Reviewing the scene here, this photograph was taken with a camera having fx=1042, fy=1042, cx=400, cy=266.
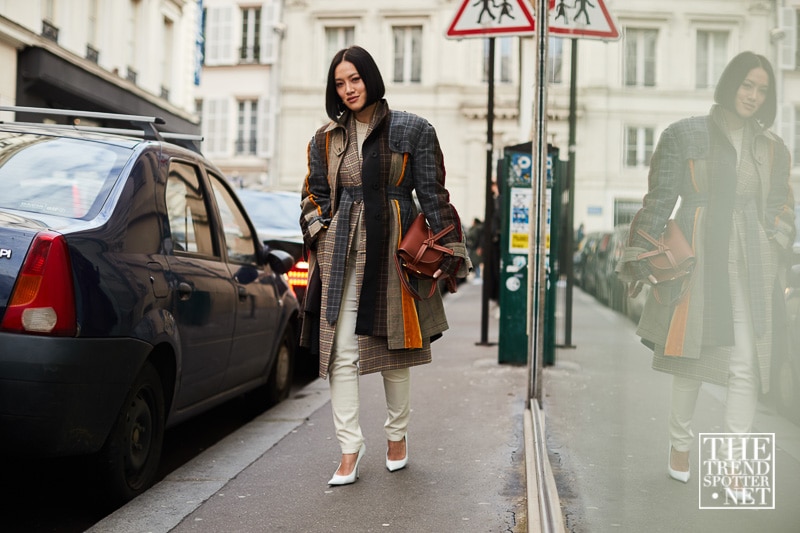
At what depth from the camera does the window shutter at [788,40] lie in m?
1.52

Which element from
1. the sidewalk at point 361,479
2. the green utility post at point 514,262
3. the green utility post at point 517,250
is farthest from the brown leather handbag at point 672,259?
the green utility post at point 514,262

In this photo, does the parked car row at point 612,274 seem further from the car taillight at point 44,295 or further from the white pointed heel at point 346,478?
the car taillight at point 44,295

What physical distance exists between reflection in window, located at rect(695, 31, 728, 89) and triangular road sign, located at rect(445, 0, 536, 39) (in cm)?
510

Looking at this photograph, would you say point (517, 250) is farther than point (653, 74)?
Yes

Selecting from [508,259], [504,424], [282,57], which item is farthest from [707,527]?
[282,57]

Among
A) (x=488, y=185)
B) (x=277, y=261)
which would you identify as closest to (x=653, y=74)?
(x=277, y=261)

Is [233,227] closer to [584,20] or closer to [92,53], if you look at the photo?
[584,20]

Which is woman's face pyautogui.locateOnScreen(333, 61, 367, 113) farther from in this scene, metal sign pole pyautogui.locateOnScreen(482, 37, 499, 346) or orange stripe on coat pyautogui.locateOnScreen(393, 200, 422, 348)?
metal sign pole pyautogui.locateOnScreen(482, 37, 499, 346)

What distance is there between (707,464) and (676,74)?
79cm

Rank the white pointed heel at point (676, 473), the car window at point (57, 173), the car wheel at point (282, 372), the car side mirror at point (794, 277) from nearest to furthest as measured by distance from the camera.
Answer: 1. the car side mirror at point (794, 277)
2. the white pointed heel at point (676, 473)
3. the car window at point (57, 173)
4. the car wheel at point (282, 372)

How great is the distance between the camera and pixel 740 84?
1843 mm

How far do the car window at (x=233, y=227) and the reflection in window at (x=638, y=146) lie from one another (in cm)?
342

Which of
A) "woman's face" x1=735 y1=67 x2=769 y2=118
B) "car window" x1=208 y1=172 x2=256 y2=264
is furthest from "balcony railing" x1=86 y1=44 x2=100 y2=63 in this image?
"woman's face" x1=735 y1=67 x2=769 y2=118

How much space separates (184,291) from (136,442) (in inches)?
29.3
